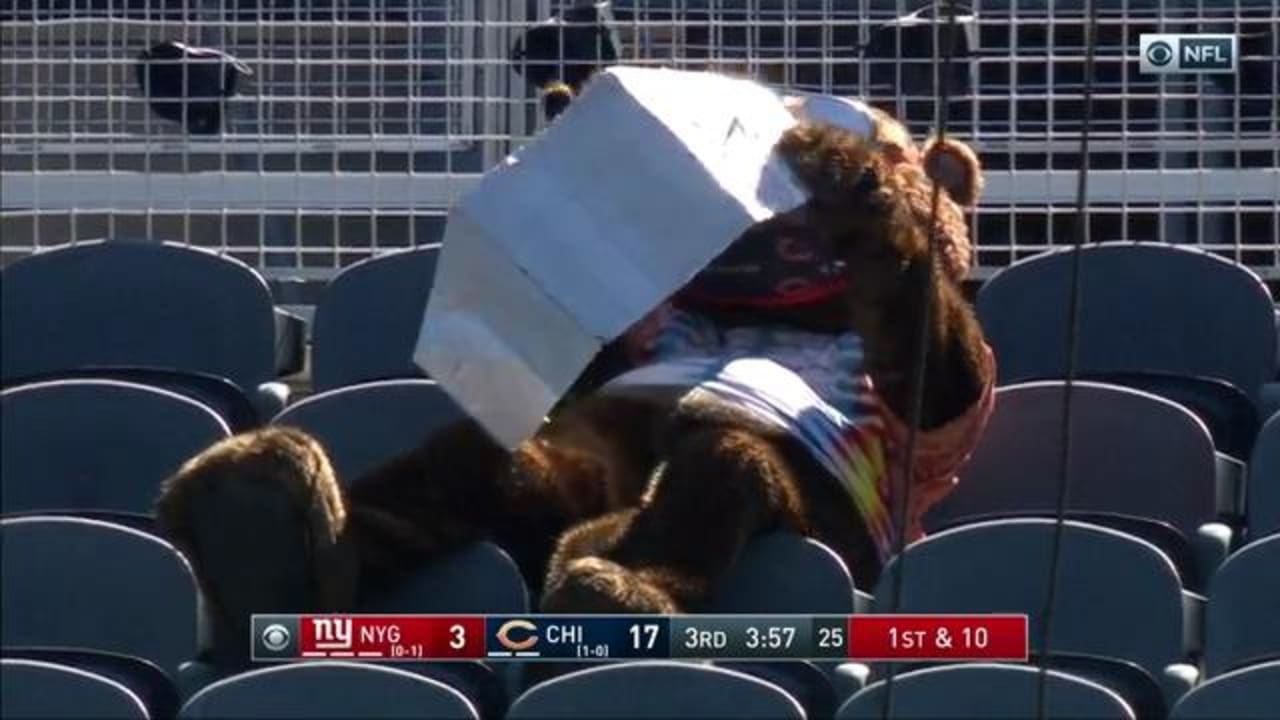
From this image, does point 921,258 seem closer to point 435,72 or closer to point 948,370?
Result: point 948,370

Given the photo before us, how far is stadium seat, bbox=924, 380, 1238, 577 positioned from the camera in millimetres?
4125

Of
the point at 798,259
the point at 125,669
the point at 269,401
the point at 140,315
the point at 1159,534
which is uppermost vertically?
the point at 798,259

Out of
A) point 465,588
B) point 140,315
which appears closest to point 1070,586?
point 465,588

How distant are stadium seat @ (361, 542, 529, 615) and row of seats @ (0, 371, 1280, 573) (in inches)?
12.8

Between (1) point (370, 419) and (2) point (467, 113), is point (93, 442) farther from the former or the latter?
(2) point (467, 113)

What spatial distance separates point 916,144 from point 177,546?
1.38m

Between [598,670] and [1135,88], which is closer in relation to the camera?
[598,670]

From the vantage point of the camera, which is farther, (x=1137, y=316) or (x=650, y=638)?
(x=1137, y=316)

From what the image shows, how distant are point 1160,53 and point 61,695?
2563 mm

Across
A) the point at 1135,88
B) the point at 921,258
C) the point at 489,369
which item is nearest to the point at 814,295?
the point at 921,258

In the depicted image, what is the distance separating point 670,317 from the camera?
4.30m

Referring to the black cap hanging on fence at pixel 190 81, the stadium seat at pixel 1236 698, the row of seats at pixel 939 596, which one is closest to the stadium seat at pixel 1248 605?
the row of seats at pixel 939 596

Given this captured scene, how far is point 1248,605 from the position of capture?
12.0ft

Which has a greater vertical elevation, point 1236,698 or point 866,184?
point 866,184
